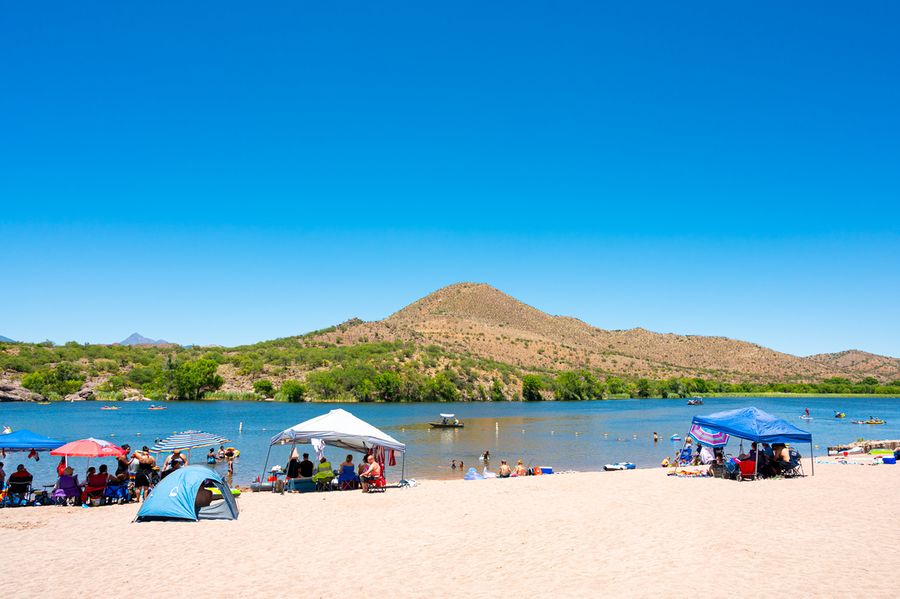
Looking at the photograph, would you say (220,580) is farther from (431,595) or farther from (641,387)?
(641,387)

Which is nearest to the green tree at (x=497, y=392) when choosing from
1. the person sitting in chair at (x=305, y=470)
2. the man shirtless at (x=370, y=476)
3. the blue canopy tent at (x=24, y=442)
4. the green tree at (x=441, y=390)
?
the green tree at (x=441, y=390)

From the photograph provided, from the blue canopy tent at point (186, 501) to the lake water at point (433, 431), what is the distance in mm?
11474

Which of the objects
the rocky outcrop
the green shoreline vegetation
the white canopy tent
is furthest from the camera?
the green shoreline vegetation

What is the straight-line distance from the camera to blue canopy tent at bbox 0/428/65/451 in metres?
17.6

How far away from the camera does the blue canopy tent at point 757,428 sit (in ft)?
68.7

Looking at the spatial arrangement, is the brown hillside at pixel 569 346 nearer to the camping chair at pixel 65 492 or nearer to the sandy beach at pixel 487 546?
the camping chair at pixel 65 492

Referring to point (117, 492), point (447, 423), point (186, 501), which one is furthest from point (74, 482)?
point (447, 423)

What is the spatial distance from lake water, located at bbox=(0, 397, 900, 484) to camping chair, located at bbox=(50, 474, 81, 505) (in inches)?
365

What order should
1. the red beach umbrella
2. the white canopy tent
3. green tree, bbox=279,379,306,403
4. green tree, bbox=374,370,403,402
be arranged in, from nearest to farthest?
the red beach umbrella
the white canopy tent
green tree, bbox=279,379,306,403
green tree, bbox=374,370,403,402

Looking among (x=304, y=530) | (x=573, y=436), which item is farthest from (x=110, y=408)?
(x=304, y=530)

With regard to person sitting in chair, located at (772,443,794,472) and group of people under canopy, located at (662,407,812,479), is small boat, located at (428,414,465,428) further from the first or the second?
person sitting in chair, located at (772,443,794,472)

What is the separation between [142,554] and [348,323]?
141729 mm

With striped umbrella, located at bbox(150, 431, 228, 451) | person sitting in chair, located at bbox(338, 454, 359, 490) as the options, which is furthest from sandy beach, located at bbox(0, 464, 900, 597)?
striped umbrella, located at bbox(150, 431, 228, 451)

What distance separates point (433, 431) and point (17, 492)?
A: 129 feet
